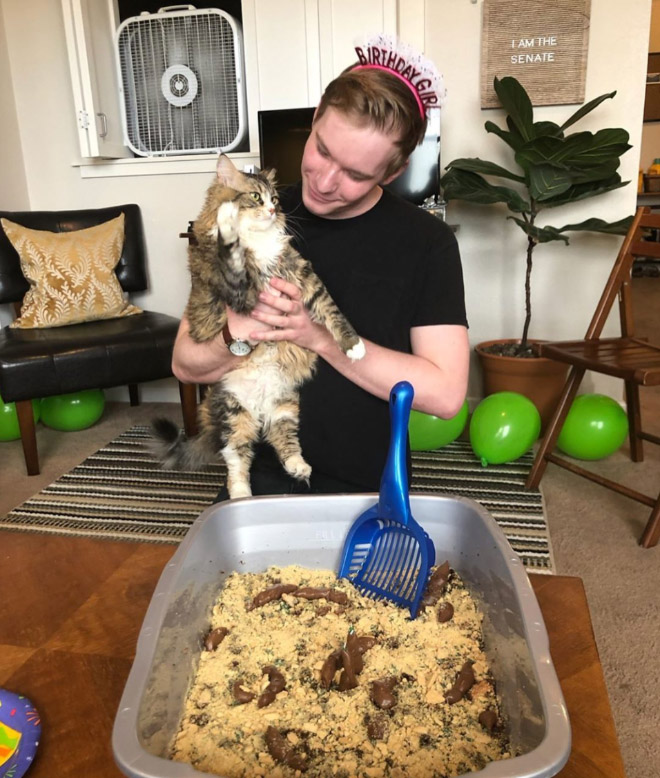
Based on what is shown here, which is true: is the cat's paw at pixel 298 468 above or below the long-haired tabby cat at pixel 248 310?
below

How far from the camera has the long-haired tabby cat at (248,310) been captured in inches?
42.0

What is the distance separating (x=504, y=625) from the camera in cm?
66

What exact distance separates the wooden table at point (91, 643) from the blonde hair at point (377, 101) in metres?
0.73

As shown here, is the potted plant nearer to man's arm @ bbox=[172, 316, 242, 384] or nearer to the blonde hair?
the blonde hair

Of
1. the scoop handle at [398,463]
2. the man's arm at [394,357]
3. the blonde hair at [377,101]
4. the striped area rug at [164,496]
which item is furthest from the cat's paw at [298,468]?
the striped area rug at [164,496]

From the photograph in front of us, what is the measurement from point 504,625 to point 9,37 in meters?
3.82

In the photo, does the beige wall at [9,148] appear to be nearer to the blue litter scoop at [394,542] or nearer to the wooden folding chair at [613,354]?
the wooden folding chair at [613,354]

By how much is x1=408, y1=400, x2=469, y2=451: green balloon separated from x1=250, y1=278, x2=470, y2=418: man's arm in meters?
1.39

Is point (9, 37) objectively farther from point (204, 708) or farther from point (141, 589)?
point (204, 708)

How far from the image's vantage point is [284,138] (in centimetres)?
280

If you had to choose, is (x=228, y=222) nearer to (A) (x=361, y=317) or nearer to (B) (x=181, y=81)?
(A) (x=361, y=317)

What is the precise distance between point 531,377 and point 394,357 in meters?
1.95

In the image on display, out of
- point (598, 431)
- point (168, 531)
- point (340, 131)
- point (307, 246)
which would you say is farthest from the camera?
point (598, 431)

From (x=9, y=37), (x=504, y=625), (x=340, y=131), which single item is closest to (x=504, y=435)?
(x=340, y=131)
